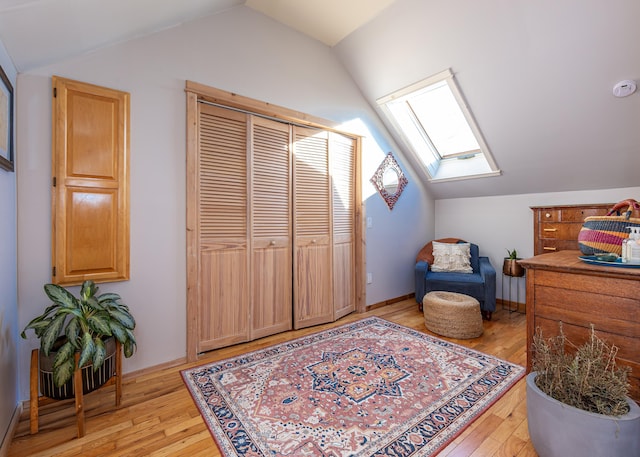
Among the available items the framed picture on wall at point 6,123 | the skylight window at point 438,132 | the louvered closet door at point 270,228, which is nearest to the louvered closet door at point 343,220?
the louvered closet door at point 270,228

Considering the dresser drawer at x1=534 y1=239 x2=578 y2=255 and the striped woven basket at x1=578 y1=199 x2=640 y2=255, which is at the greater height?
the striped woven basket at x1=578 y1=199 x2=640 y2=255

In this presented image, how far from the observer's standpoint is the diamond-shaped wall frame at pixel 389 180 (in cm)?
365

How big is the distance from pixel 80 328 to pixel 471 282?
337cm

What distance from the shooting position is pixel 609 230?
164cm

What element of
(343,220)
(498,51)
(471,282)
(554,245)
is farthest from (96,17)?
(554,245)

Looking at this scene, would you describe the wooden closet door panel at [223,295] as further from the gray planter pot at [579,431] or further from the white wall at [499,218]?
the white wall at [499,218]

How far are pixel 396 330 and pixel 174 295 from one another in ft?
6.68

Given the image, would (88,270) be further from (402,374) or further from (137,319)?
(402,374)

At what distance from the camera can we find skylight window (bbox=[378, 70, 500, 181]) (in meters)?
3.30

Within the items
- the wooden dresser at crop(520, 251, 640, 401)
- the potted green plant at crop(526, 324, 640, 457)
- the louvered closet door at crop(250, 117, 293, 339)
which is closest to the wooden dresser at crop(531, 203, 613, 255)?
the wooden dresser at crop(520, 251, 640, 401)

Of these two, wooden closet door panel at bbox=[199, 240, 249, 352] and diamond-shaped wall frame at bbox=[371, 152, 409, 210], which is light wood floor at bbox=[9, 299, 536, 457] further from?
diamond-shaped wall frame at bbox=[371, 152, 409, 210]

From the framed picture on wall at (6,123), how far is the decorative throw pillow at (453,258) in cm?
383

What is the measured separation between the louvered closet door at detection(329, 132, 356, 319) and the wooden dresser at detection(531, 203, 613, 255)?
2.05 metres

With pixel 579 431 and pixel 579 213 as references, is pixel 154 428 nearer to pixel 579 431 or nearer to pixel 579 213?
pixel 579 431
